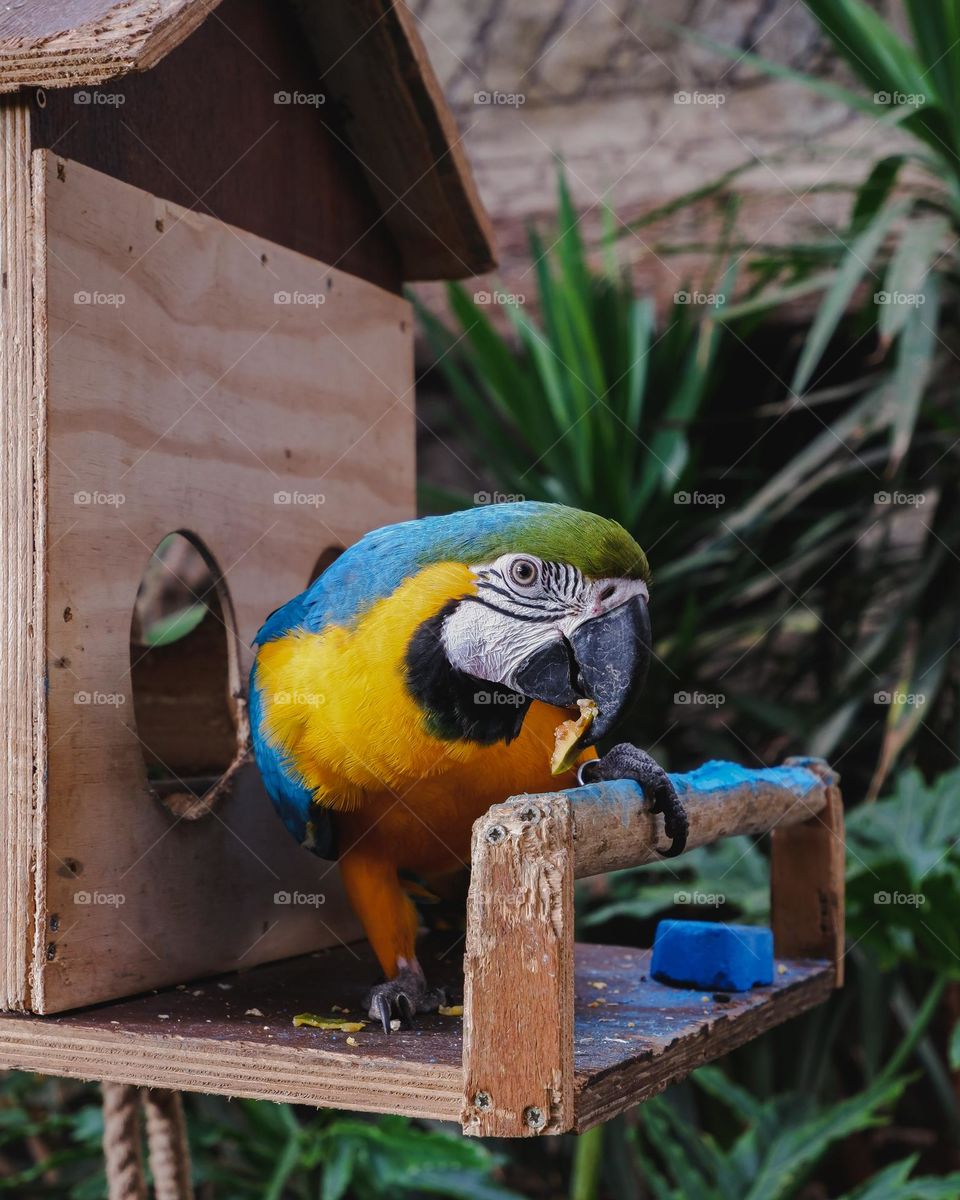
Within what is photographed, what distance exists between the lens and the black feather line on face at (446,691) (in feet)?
4.21

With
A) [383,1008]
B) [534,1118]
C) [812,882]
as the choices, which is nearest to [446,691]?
[383,1008]

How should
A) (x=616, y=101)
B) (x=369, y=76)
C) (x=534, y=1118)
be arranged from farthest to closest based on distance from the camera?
(x=616, y=101), (x=369, y=76), (x=534, y=1118)

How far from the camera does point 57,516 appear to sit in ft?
4.41

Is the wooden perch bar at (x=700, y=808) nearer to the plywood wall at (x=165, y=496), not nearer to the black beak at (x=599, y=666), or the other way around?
the black beak at (x=599, y=666)

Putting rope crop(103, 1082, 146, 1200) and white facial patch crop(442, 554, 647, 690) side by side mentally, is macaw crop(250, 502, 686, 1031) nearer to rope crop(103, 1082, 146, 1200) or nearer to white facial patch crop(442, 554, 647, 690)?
white facial patch crop(442, 554, 647, 690)

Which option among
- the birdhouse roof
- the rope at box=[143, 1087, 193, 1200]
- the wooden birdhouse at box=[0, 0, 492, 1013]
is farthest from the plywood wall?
the rope at box=[143, 1087, 193, 1200]

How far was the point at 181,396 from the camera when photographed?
1556 mm

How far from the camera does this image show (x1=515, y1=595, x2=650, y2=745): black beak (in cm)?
124

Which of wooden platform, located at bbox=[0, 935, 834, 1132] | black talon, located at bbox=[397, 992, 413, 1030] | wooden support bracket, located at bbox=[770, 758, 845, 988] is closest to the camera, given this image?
wooden platform, located at bbox=[0, 935, 834, 1132]

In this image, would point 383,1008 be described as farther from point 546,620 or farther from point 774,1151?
point 774,1151

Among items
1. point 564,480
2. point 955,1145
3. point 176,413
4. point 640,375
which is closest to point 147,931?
point 176,413

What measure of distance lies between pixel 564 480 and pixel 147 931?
1552 millimetres

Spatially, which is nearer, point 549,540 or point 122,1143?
point 549,540

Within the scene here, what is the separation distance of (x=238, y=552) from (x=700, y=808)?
73cm
